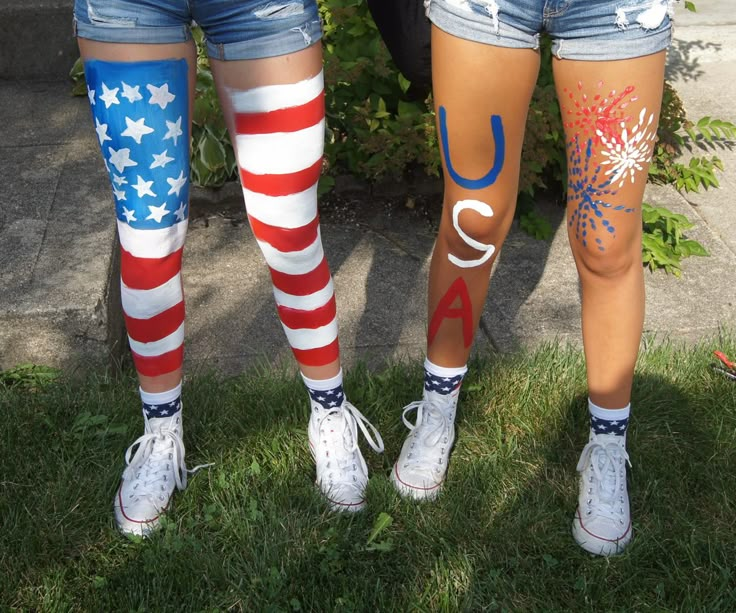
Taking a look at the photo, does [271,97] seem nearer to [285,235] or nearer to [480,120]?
[285,235]

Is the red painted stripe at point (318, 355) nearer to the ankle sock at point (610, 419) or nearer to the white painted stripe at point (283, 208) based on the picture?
the white painted stripe at point (283, 208)

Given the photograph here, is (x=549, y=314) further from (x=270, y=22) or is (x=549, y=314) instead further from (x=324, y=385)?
(x=270, y=22)

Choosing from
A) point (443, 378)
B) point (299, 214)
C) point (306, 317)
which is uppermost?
point (299, 214)

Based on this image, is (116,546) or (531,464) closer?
(116,546)

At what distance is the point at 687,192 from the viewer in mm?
3887

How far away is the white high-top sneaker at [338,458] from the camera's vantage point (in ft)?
7.25

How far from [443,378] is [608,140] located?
2.35ft

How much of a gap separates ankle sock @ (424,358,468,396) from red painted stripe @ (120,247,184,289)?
668mm

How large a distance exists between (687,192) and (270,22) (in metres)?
2.61

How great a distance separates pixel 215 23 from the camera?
5.83ft

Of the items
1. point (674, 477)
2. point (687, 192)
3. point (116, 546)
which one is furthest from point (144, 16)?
point (687, 192)

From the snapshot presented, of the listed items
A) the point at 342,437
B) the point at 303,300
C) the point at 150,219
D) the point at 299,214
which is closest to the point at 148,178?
the point at 150,219

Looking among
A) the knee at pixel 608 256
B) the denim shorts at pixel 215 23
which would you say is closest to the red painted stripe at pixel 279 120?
the denim shorts at pixel 215 23

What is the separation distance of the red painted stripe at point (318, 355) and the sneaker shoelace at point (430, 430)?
0.98 feet
